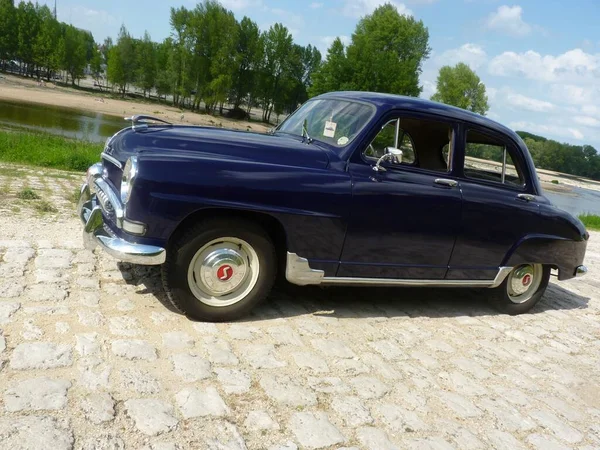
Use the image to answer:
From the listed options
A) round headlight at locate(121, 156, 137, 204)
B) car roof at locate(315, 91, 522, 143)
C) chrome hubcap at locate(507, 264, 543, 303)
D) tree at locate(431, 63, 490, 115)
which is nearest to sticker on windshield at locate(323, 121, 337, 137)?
car roof at locate(315, 91, 522, 143)

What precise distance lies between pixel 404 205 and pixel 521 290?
219 centimetres

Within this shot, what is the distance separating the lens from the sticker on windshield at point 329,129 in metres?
4.79

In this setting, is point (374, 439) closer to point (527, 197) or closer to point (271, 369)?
point (271, 369)

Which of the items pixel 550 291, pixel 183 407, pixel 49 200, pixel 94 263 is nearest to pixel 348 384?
pixel 183 407

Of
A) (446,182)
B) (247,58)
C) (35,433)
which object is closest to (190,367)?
(35,433)

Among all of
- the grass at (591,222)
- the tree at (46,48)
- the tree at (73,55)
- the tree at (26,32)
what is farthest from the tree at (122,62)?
the grass at (591,222)

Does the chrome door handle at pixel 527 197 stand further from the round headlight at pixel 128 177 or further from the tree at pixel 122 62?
the tree at pixel 122 62

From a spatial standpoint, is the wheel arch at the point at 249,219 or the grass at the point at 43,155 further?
the grass at the point at 43,155

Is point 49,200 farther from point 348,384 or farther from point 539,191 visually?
point 539,191

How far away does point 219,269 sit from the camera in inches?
159

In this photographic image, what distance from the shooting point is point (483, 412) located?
141 inches

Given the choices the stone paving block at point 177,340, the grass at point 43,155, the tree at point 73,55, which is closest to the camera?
the stone paving block at point 177,340

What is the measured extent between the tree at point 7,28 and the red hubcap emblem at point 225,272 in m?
80.4

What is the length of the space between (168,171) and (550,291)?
569 cm
